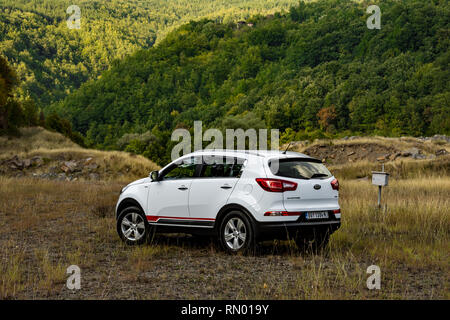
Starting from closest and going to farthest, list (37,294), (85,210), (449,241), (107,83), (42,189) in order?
(37,294) < (449,241) < (85,210) < (42,189) < (107,83)

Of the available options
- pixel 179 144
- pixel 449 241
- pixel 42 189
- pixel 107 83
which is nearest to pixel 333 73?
pixel 179 144

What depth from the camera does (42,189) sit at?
74.7 feet

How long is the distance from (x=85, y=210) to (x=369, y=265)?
1086 centimetres

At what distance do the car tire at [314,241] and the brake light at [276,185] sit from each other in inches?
34.9

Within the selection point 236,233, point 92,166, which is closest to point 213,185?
point 236,233

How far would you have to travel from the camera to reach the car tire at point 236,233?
8.77 m

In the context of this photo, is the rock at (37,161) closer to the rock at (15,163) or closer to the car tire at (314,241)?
the rock at (15,163)

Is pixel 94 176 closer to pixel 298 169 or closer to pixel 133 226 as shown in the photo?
pixel 133 226

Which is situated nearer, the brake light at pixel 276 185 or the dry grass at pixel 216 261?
the dry grass at pixel 216 261

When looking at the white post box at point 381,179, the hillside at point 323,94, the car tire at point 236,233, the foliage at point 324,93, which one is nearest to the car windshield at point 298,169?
the car tire at point 236,233

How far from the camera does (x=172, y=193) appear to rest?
1006 cm

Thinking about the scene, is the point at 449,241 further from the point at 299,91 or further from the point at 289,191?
the point at 299,91

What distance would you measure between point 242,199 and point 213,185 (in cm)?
77
